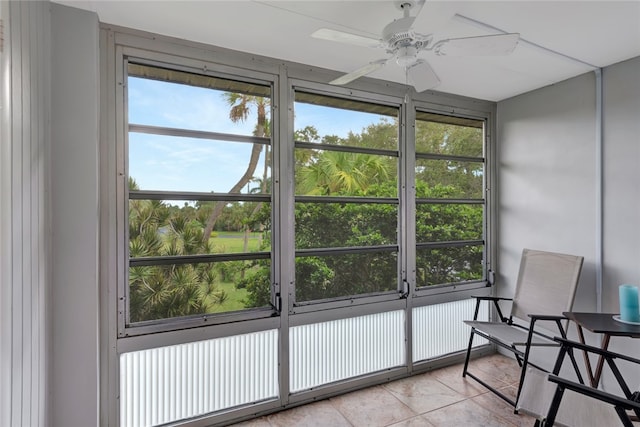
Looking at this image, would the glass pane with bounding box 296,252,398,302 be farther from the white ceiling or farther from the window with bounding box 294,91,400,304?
the white ceiling

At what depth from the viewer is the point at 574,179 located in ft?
9.43

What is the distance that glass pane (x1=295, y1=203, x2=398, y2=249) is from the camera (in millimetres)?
2703

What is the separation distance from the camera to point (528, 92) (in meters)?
3.23

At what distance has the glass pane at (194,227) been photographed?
7.20 ft

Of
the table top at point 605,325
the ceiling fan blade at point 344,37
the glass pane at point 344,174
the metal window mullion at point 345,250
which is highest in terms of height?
the ceiling fan blade at point 344,37

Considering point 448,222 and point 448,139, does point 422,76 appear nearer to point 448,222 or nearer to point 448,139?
point 448,139

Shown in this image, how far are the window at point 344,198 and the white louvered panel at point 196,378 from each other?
1.84ft

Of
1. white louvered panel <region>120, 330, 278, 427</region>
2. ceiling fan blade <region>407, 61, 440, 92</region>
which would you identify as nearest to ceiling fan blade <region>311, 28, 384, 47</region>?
ceiling fan blade <region>407, 61, 440, 92</region>

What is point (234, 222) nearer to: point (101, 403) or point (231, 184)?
point (231, 184)

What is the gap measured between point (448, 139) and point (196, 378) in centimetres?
309

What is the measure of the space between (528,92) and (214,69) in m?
2.94

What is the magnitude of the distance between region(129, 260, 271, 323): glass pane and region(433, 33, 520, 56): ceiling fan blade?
6.03 feet

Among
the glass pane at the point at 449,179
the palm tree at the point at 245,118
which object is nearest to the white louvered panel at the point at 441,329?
the glass pane at the point at 449,179

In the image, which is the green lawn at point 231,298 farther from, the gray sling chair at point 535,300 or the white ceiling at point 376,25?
the gray sling chair at point 535,300
